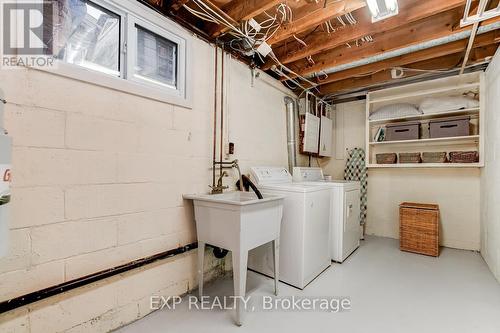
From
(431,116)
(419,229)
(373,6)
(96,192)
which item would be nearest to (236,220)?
(96,192)

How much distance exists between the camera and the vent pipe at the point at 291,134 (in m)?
3.42

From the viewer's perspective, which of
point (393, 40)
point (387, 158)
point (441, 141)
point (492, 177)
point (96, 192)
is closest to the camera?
point (96, 192)

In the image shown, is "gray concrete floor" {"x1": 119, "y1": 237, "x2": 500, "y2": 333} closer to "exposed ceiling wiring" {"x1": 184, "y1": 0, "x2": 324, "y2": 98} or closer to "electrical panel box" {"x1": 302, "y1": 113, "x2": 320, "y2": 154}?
"electrical panel box" {"x1": 302, "y1": 113, "x2": 320, "y2": 154}

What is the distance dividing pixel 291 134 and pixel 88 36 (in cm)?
256

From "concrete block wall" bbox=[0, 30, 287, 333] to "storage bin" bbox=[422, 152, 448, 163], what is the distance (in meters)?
3.22

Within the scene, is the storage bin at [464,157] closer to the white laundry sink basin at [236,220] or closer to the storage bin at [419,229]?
the storage bin at [419,229]

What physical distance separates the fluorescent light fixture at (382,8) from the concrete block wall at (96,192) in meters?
1.47

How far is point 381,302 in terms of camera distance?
6.43ft

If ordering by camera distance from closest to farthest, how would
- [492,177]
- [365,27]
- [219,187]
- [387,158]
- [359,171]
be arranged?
1. [365,27]
2. [219,187]
3. [492,177]
4. [387,158]
5. [359,171]

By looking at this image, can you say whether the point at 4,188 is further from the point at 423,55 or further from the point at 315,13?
the point at 423,55

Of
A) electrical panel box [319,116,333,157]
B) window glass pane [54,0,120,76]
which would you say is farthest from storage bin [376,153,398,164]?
window glass pane [54,0,120,76]

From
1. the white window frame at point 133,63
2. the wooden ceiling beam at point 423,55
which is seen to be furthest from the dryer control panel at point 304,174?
the white window frame at point 133,63

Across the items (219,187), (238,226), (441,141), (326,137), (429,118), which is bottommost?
(238,226)

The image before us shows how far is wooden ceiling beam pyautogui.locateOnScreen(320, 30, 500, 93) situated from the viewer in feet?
7.73
